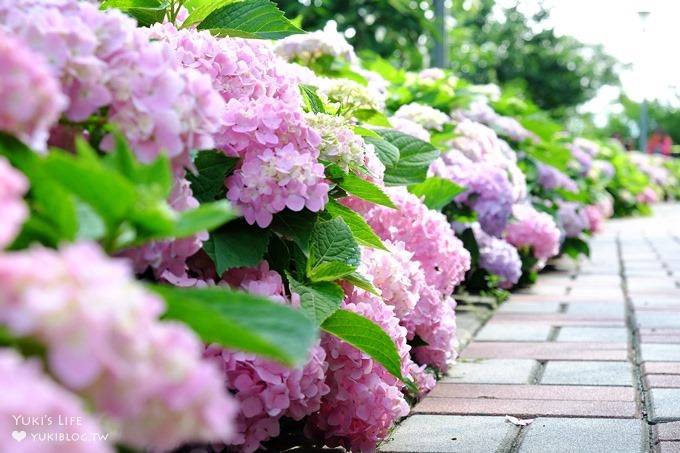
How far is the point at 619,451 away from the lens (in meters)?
2.07

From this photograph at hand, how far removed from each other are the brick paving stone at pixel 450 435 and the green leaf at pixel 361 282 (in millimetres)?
331

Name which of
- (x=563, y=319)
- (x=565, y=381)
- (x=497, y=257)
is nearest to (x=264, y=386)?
(x=565, y=381)

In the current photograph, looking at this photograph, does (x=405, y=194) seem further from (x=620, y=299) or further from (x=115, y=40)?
(x=620, y=299)

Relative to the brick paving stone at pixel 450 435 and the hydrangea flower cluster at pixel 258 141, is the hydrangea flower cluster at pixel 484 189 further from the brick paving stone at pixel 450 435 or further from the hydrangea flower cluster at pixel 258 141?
the hydrangea flower cluster at pixel 258 141

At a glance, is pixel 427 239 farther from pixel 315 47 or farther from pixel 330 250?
pixel 315 47

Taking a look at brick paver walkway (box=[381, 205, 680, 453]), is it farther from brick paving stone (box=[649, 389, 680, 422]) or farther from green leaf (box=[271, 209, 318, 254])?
green leaf (box=[271, 209, 318, 254])

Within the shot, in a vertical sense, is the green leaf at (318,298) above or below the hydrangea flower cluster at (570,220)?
above

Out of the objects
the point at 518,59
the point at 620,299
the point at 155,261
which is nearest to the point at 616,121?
the point at 518,59

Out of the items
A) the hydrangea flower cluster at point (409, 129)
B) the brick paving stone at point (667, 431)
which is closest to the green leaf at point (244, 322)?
the brick paving stone at point (667, 431)

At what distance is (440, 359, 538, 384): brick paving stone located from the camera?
2855 mm

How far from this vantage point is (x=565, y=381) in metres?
2.81

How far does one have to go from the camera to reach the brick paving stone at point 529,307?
4.22m

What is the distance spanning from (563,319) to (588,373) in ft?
3.52

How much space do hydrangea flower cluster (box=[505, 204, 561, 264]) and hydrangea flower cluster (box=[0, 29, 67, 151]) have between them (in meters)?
4.04
